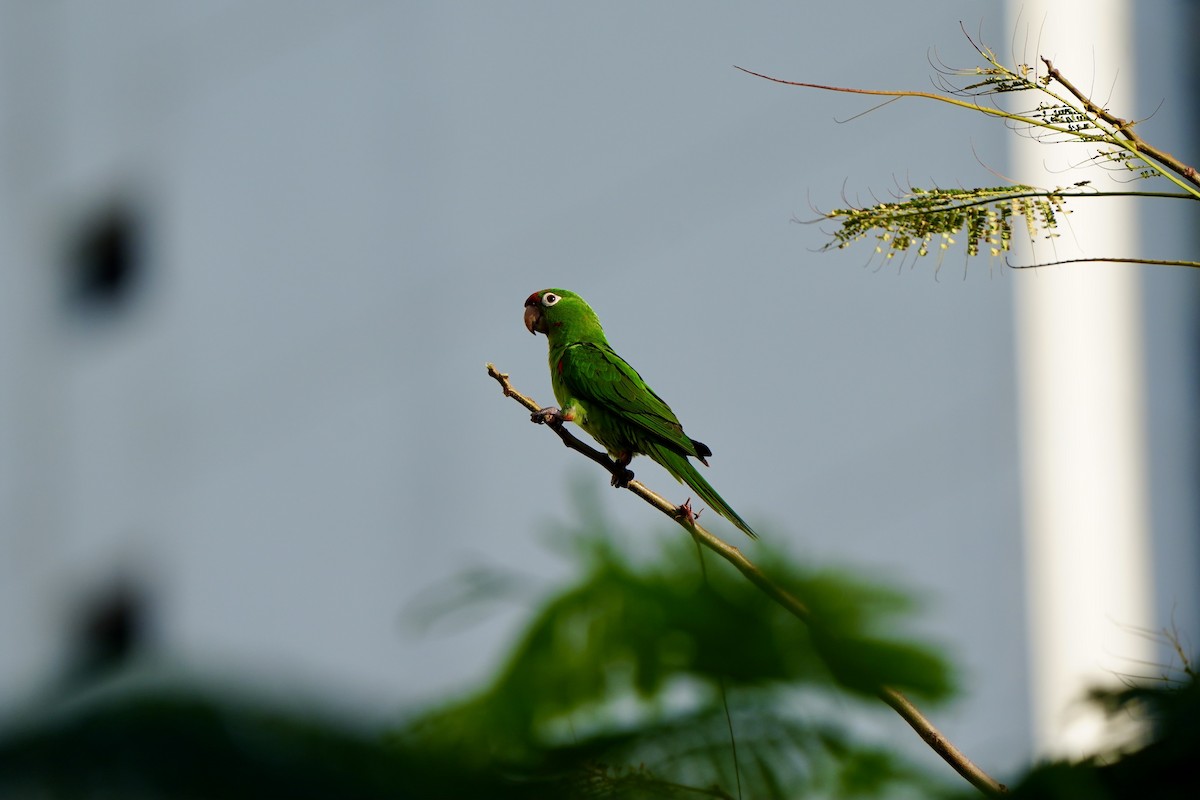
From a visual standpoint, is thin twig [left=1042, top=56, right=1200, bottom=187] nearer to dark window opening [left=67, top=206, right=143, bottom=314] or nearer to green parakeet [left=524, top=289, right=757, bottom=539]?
green parakeet [left=524, top=289, right=757, bottom=539]

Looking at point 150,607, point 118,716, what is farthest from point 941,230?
point 150,607

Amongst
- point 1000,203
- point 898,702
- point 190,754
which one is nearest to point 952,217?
point 1000,203

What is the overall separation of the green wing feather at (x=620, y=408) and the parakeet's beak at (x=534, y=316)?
0.09 ft

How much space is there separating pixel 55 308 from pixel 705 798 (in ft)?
18.6

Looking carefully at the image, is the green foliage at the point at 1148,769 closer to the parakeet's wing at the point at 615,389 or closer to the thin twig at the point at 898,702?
the thin twig at the point at 898,702

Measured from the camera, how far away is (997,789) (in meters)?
0.32

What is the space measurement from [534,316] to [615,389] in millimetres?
73

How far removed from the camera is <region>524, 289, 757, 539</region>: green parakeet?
2.51ft

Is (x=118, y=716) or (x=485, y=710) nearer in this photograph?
(x=118, y=716)

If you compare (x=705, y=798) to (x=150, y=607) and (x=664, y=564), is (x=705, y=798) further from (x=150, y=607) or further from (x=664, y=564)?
(x=150, y=607)

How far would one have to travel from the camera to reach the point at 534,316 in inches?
32.4

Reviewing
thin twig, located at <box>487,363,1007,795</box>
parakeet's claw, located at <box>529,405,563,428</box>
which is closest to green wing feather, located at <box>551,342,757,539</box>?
parakeet's claw, located at <box>529,405,563,428</box>

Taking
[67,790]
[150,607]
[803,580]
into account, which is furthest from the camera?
[150,607]

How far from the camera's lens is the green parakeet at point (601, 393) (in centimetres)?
76
